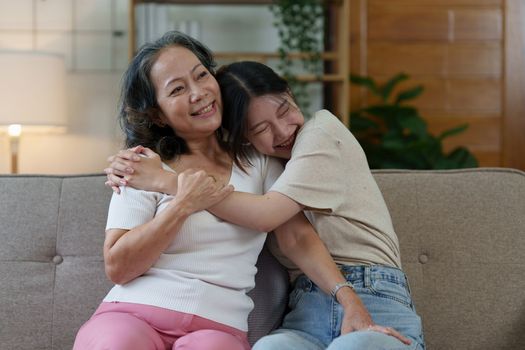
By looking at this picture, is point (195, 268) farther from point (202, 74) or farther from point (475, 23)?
point (475, 23)

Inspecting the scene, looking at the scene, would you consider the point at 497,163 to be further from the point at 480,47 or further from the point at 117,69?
the point at 117,69

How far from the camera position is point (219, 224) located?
1.64m

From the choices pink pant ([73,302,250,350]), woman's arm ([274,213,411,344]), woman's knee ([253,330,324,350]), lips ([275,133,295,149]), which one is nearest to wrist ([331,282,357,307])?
woman's arm ([274,213,411,344])

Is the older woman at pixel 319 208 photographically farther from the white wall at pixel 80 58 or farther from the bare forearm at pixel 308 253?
the white wall at pixel 80 58

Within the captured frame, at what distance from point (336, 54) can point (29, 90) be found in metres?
1.44

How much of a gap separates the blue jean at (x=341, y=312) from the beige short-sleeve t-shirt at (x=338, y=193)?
0.12 ft

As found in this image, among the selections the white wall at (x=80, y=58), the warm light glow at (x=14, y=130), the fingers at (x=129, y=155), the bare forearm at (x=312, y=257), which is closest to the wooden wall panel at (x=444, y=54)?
the white wall at (x=80, y=58)

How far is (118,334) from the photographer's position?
4.82 ft

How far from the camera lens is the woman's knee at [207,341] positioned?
4.93 ft

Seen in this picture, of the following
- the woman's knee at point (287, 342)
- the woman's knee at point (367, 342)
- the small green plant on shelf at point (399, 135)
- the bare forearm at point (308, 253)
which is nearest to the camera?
the woman's knee at point (367, 342)

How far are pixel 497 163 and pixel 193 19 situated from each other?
5.66ft

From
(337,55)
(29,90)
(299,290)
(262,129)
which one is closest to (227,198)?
(262,129)

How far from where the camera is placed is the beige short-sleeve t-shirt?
160 centimetres

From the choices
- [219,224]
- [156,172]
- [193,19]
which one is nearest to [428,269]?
[219,224]
